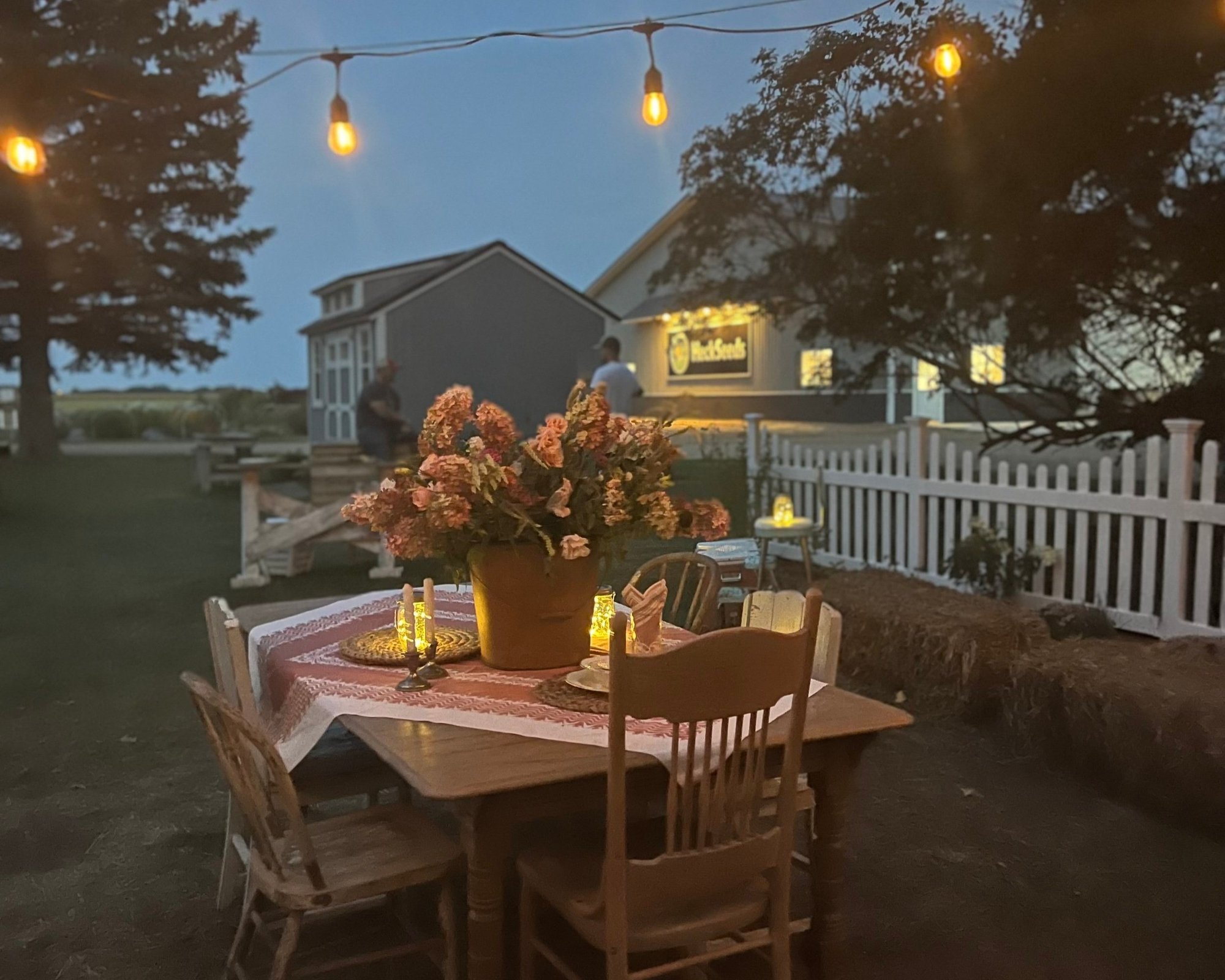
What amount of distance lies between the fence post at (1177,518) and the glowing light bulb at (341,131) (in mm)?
4885

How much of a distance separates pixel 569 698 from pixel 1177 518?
13.1 ft

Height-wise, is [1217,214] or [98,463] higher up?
[1217,214]

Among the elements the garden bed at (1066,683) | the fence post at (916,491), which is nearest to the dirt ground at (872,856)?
the garden bed at (1066,683)

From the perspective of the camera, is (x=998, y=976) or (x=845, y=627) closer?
(x=998, y=976)

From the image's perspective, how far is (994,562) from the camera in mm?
6156

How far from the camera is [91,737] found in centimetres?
468

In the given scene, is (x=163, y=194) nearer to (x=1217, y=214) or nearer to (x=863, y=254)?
(x=863, y=254)

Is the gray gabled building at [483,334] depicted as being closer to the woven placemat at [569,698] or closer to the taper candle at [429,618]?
the taper candle at [429,618]

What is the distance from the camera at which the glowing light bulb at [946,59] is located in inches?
227

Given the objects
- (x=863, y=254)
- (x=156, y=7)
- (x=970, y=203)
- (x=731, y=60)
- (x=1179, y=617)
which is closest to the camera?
(x=1179, y=617)

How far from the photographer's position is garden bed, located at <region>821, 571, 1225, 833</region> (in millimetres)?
3738

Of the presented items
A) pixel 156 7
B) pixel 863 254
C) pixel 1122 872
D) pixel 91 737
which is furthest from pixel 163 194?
pixel 1122 872

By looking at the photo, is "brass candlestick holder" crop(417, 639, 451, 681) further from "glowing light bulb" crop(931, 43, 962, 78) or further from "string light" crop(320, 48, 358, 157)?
"string light" crop(320, 48, 358, 157)

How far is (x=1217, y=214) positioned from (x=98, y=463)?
18352 mm
